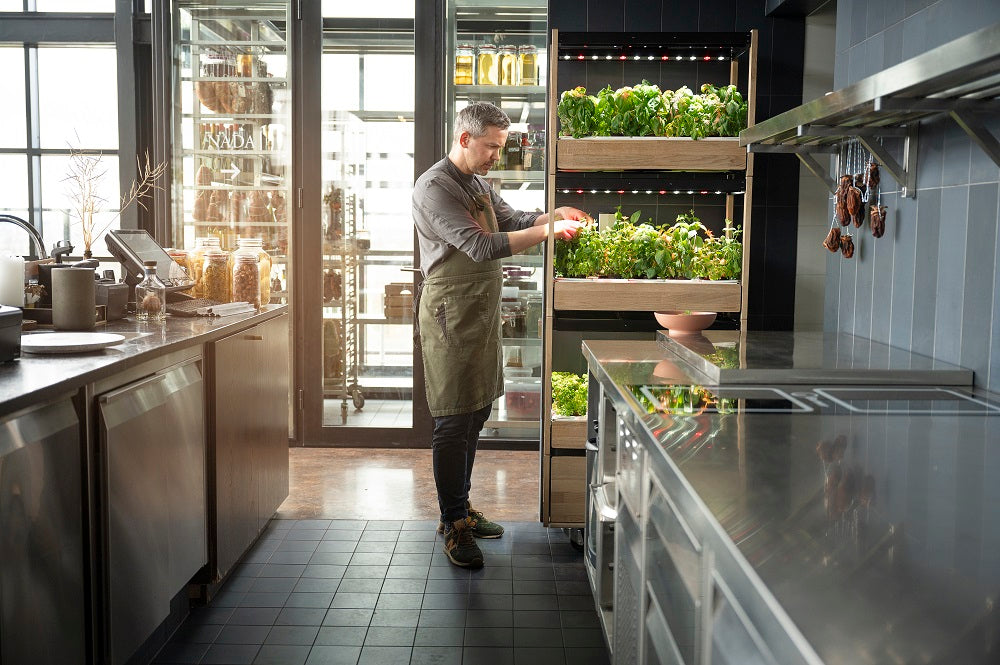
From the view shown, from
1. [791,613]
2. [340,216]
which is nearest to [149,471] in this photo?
[791,613]

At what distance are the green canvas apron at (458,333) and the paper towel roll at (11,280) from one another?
135 cm

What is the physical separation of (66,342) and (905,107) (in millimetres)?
1991

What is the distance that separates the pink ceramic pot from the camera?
2885mm

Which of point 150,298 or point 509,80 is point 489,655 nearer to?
point 150,298

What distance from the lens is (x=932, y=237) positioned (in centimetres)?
220

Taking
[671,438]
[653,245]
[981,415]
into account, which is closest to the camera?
[671,438]

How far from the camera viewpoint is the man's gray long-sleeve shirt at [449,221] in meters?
3.14

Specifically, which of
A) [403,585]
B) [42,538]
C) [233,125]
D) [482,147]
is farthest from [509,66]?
[42,538]

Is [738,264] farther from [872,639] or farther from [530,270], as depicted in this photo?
[872,639]

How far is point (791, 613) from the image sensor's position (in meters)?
0.76

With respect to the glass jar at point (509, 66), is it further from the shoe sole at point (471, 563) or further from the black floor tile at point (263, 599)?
the black floor tile at point (263, 599)

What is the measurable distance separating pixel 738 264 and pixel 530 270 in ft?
5.54

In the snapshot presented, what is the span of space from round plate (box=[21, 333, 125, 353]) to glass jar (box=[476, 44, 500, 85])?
2.99 m

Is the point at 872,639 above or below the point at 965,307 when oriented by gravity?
below
